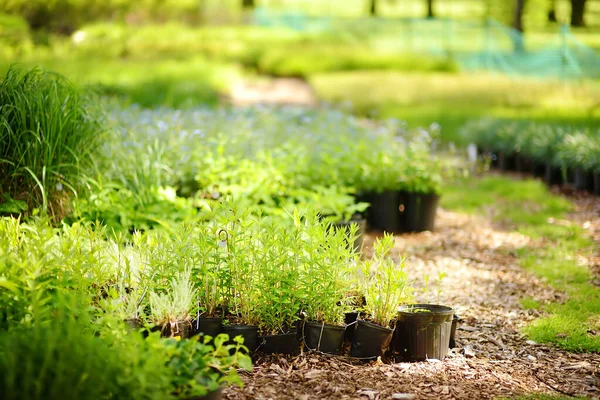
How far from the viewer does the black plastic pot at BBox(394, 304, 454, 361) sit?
3.31 meters

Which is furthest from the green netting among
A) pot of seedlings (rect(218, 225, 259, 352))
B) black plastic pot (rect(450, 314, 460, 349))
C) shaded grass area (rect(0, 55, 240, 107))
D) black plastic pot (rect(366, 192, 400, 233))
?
pot of seedlings (rect(218, 225, 259, 352))

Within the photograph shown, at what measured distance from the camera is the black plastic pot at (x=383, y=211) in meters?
6.02

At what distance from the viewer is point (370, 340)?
331 cm

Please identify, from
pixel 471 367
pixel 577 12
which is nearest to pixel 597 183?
pixel 471 367

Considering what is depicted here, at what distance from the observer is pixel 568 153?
26.2 feet

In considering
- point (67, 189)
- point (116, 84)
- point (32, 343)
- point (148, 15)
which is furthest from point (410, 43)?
point (32, 343)

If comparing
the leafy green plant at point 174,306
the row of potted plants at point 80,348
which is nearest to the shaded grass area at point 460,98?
the leafy green plant at point 174,306

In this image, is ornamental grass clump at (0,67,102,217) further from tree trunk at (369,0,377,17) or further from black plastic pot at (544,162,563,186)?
tree trunk at (369,0,377,17)

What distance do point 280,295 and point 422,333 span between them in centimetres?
71

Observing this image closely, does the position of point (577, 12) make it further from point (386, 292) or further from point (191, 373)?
point (191, 373)

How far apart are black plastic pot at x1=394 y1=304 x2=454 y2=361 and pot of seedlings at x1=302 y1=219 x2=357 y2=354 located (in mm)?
295

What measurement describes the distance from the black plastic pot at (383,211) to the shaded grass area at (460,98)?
461 centimetres

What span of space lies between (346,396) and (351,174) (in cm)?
328

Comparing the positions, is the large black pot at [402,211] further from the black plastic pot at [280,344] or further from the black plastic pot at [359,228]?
the black plastic pot at [280,344]
